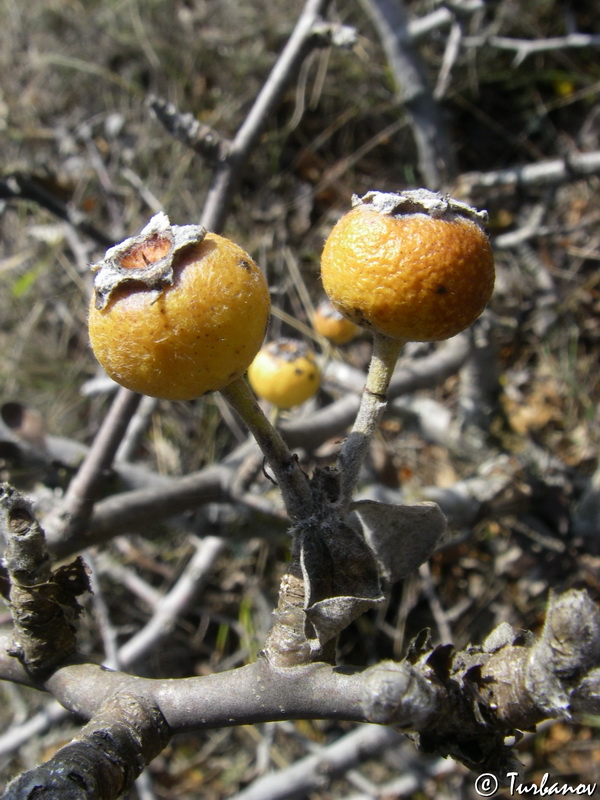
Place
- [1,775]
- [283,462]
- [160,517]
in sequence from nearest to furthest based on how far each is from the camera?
[283,462] → [160,517] → [1,775]

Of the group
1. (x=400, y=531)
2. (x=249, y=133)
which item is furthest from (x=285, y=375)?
(x=400, y=531)

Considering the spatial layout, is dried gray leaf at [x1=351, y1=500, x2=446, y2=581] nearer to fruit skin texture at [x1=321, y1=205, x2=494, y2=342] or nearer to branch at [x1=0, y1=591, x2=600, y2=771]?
branch at [x1=0, y1=591, x2=600, y2=771]

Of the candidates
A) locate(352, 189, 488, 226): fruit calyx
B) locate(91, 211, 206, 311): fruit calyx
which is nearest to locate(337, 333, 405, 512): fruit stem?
locate(352, 189, 488, 226): fruit calyx

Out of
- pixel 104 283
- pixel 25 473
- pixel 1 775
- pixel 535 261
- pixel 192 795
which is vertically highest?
pixel 104 283

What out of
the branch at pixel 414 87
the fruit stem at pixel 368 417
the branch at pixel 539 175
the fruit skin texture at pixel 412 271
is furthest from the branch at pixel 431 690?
the branch at pixel 414 87

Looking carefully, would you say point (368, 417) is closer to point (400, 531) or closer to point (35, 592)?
point (400, 531)

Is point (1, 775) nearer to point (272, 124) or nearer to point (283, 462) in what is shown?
point (283, 462)

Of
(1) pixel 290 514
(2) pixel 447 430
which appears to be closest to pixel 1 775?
(2) pixel 447 430
